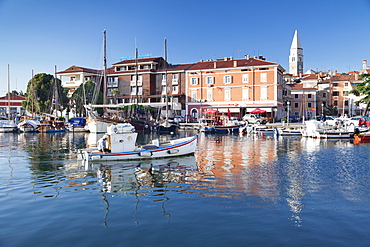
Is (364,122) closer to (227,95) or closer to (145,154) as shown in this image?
(227,95)

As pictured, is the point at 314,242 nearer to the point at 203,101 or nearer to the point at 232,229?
the point at 232,229

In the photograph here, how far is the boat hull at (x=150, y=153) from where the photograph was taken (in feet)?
69.6

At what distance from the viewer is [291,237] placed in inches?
363

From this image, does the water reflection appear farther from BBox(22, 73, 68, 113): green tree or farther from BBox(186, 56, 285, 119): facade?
BBox(22, 73, 68, 113): green tree

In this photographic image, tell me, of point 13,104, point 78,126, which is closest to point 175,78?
point 78,126

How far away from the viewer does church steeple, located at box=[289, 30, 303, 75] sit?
145 m

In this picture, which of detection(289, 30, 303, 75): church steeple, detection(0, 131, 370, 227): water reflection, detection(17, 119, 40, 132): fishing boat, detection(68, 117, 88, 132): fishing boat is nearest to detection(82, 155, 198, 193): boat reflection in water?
detection(0, 131, 370, 227): water reflection

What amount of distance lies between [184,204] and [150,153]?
10.1 metres

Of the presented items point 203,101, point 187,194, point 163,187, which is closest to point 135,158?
point 163,187

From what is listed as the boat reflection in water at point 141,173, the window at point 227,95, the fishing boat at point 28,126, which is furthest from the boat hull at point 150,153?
the window at point 227,95

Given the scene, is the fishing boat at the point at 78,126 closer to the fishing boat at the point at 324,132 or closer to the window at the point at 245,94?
the window at the point at 245,94

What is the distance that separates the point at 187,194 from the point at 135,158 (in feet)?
28.7

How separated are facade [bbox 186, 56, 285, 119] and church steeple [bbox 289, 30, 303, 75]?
79.0 m

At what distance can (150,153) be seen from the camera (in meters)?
22.0
